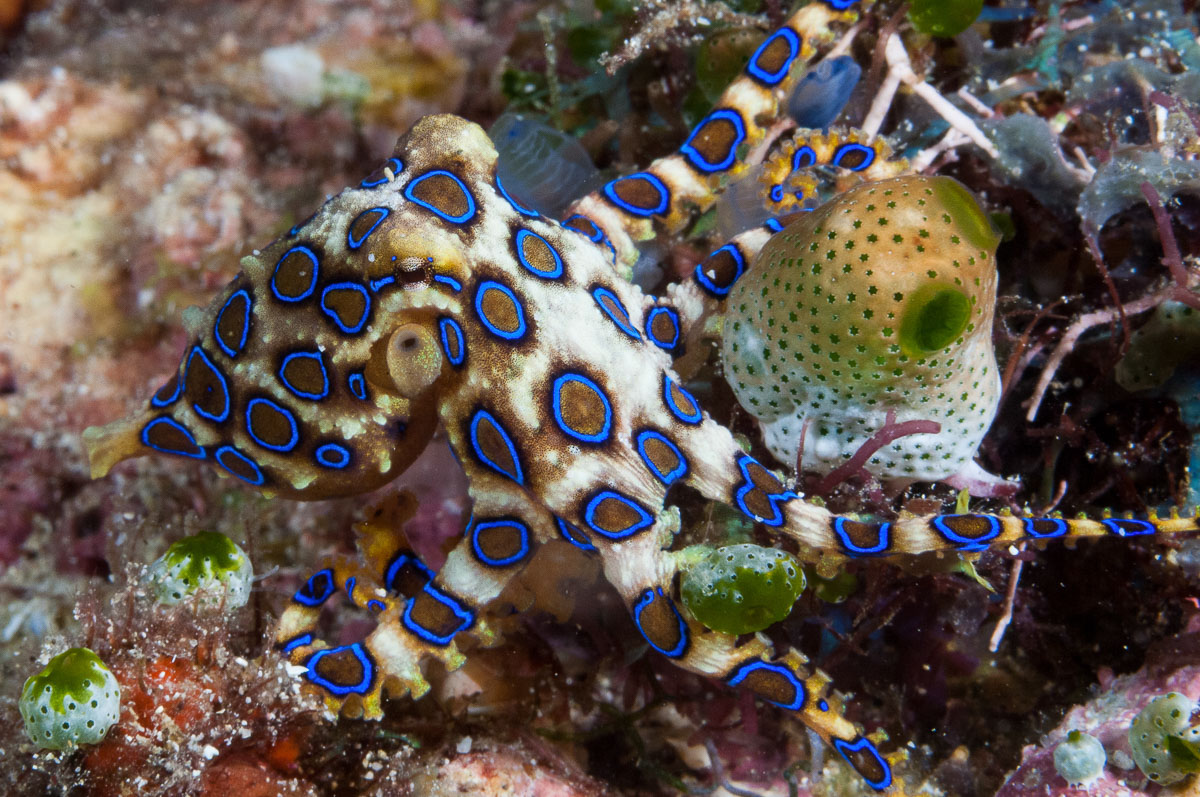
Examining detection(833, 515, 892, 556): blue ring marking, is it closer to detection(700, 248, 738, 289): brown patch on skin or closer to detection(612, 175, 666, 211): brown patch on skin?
detection(700, 248, 738, 289): brown patch on skin

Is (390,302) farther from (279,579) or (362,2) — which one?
(362,2)

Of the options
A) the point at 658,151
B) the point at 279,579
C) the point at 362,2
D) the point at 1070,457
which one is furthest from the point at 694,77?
the point at 279,579

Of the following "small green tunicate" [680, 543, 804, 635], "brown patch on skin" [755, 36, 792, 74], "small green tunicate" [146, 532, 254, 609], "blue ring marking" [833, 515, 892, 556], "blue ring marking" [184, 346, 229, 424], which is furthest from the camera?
"brown patch on skin" [755, 36, 792, 74]

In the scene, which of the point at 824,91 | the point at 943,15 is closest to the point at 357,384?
the point at 824,91

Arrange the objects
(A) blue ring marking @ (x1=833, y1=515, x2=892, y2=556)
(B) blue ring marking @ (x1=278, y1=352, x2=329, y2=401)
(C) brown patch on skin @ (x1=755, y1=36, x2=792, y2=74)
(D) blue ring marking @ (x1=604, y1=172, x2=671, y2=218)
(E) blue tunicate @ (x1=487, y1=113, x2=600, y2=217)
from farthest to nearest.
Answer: (E) blue tunicate @ (x1=487, y1=113, x2=600, y2=217), (C) brown patch on skin @ (x1=755, y1=36, x2=792, y2=74), (D) blue ring marking @ (x1=604, y1=172, x2=671, y2=218), (B) blue ring marking @ (x1=278, y1=352, x2=329, y2=401), (A) blue ring marking @ (x1=833, y1=515, x2=892, y2=556)

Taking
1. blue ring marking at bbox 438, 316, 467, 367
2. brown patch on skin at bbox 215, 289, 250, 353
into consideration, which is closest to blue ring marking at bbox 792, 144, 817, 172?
blue ring marking at bbox 438, 316, 467, 367

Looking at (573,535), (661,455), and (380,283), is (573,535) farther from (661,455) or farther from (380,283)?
(380,283)
